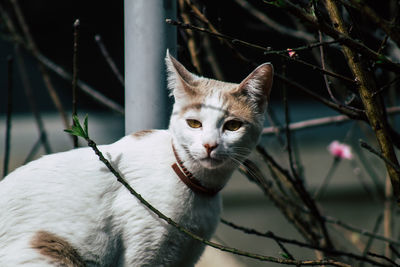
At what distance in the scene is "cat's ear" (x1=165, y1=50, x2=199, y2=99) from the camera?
1.61 metres

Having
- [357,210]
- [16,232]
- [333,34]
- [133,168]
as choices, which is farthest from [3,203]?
[357,210]

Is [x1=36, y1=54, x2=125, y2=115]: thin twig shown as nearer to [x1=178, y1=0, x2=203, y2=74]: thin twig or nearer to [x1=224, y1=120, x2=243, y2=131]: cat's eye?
[x1=178, y1=0, x2=203, y2=74]: thin twig

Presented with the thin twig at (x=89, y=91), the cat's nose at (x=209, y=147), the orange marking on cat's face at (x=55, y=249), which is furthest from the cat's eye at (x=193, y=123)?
the thin twig at (x=89, y=91)

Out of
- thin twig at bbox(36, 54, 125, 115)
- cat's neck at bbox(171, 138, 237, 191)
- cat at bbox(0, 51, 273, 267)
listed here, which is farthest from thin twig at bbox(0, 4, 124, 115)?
cat's neck at bbox(171, 138, 237, 191)

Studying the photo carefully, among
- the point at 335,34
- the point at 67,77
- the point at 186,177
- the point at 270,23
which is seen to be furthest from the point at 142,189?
the point at 270,23

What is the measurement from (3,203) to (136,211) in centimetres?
42

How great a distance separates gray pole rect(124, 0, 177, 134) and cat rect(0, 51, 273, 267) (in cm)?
6

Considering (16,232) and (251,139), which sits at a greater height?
(251,139)

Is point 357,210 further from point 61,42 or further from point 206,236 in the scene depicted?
point 206,236

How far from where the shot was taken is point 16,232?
60.3 inches

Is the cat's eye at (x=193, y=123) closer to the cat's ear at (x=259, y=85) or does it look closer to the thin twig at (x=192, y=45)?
the cat's ear at (x=259, y=85)

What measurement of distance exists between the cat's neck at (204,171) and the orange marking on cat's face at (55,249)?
1.48ft

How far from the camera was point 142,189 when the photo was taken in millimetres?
1579

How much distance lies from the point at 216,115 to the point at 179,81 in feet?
0.56
